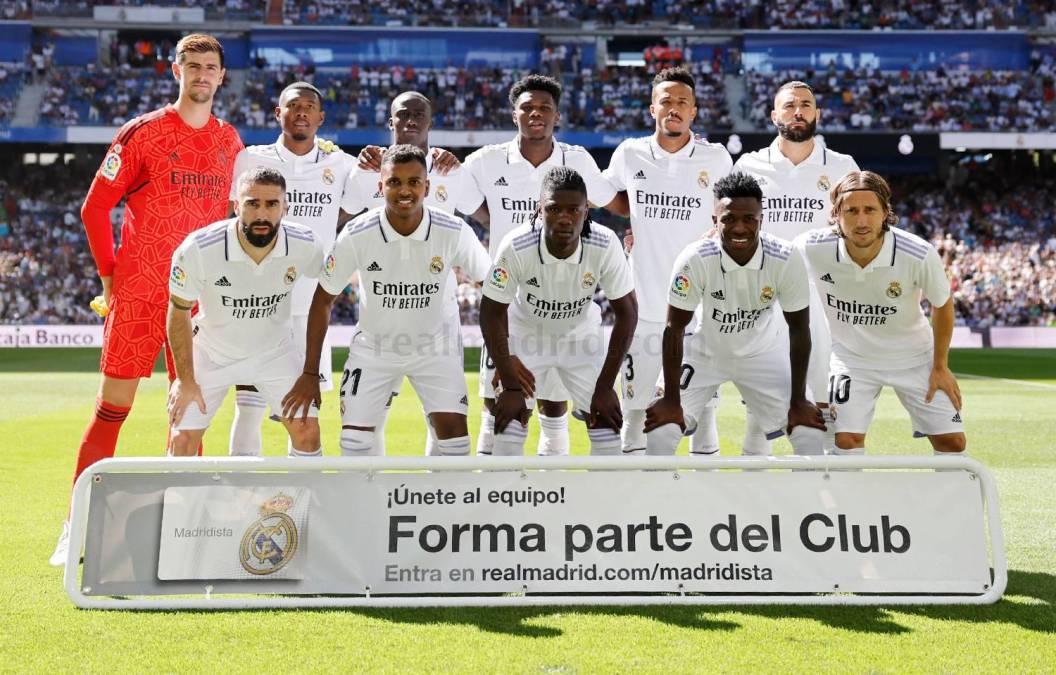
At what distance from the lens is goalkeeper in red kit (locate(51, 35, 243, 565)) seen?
217 inches

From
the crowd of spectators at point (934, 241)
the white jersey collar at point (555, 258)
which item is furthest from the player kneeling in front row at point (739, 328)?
the crowd of spectators at point (934, 241)

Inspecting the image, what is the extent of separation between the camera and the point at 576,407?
565 cm

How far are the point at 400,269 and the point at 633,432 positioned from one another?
1.83 metres

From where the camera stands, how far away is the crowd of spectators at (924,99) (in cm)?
3438

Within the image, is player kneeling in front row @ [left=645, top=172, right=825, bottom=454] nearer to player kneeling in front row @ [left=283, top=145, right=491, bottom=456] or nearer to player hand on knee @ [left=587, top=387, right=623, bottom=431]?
player hand on knee @ [left=587, top=387, right=623, bottom=431]

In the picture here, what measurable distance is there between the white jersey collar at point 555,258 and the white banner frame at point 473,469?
4.14 ft

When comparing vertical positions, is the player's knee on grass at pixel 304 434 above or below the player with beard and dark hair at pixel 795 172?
below

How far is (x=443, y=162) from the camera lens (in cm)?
620

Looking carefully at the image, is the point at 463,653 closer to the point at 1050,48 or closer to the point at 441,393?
the point at 441,393

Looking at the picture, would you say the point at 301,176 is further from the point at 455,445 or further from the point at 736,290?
the point at 736,290

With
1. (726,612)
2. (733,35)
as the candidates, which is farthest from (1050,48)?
(726,612)

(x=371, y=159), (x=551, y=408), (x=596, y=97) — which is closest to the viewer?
(x=551, y=408)

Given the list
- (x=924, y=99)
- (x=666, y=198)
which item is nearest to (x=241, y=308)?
(x=666, y=198)

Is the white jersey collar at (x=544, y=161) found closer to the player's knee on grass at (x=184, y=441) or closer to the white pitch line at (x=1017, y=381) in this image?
the player's knee on grass at (x=184, y=441)
